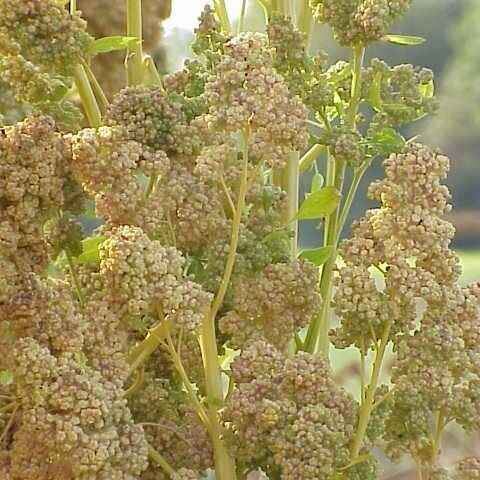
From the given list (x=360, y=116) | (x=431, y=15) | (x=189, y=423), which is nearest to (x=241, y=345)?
(x=189, y=423)

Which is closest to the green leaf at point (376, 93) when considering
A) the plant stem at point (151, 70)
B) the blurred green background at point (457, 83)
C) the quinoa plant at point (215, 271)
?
the quinoa plant at point (215, 271)

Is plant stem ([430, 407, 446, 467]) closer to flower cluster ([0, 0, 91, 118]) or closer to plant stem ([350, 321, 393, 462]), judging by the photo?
plant stem ([350, 321, 393, 462])

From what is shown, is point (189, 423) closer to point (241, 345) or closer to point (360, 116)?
point (241, 345)

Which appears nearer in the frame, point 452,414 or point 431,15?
point 452,414

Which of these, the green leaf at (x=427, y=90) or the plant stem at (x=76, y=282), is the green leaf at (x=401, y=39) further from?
the plant stem at (x=76, y=282)

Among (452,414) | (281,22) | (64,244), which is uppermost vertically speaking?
(281,22)

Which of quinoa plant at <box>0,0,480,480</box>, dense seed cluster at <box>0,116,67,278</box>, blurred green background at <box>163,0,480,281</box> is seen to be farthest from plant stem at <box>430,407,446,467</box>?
blurred green background at <box>163,0,480,281</box>

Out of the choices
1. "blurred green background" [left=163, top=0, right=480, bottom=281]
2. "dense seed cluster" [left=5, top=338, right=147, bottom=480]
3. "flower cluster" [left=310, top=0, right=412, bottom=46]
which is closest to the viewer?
"dense seed cluster" [left=5, top=338, right=147, bottom=480]
